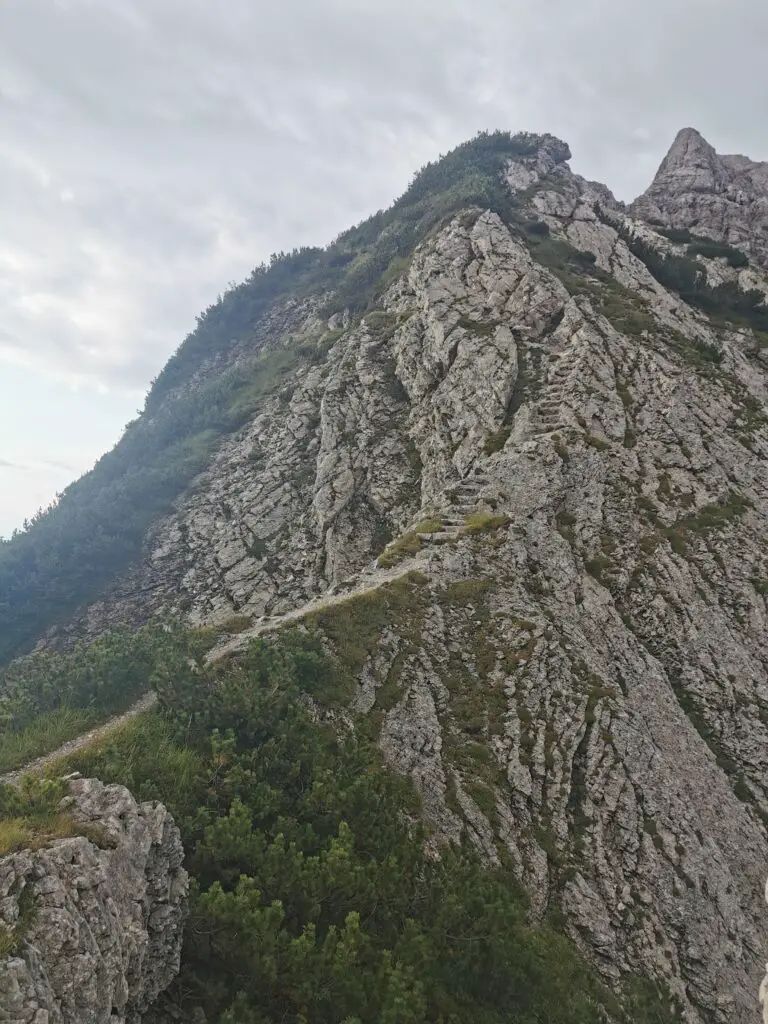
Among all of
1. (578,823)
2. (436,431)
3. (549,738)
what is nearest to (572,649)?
(549,738)

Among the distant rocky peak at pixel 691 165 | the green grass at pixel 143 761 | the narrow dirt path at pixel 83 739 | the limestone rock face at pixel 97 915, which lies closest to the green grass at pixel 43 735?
the narrow dirt path at pixel 83 739

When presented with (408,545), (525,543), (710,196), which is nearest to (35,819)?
(408,545)

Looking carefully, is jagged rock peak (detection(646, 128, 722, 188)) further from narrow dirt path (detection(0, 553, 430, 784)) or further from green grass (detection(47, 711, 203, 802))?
green grass (detection(47, 711, 203, 802))

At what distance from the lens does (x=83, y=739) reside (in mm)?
19703

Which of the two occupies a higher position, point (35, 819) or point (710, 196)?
point (710, 196)

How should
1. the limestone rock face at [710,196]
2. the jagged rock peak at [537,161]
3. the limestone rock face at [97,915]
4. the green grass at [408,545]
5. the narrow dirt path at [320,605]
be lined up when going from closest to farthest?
1. the limestone rock face at [97,915]
2. the narrow dirt path at [320,605]
3. the green grass at [408,545]
4. the jagged rock peak at [537,161]
5. the limestone rock face at [710,196]

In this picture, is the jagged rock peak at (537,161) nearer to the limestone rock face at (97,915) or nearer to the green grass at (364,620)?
the green grass at (364,620)

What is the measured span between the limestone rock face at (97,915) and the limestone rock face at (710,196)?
122810 millimetres

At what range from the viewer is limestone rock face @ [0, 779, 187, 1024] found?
8.93 metres

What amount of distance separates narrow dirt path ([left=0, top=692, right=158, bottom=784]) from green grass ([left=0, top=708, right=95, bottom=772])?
286 millimetres

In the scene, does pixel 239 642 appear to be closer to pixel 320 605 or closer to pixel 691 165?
pixel 320 605

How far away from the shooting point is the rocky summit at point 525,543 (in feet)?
76.0

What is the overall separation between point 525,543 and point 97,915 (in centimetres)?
3014

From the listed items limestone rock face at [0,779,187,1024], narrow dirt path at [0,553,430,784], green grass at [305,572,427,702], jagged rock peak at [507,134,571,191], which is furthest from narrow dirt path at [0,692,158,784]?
jagged rock peak at [507,134,571,191]
